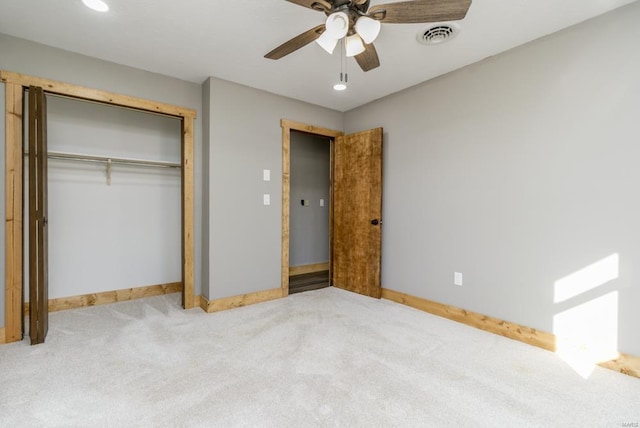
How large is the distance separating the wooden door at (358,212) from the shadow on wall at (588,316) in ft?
5.84

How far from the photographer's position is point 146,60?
9.30 ft

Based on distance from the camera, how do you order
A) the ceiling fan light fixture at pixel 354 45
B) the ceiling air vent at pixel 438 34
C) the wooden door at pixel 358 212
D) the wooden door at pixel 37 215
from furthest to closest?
the wooden door at pixel 358 212 < the wooden door at pixel 37 215 < the ceiling air vent at pixel 438 34 < the ceiling fan light fixture at pixel 354 45

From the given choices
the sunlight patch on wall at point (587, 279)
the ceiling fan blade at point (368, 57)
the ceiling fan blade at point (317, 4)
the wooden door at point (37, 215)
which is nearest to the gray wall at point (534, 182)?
the sunlight patch on wall at point (587, 279)

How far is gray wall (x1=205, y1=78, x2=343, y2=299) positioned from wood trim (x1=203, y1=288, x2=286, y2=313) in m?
0.06

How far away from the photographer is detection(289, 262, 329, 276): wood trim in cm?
501

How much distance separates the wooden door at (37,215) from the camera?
2.36 meters

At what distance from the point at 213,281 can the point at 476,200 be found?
279 centimetres

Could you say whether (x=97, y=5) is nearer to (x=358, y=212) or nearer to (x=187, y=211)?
(x=187, y=211)

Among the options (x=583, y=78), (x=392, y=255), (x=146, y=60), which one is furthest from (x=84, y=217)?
(x=583, y=78)

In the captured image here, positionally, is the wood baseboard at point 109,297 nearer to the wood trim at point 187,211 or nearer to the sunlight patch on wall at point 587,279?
the wood trim at point 187,211

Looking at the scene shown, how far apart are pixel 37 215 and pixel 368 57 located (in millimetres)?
2867

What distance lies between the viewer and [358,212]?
3.91 metres

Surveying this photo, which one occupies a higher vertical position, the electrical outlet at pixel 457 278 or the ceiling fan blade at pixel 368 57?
the ceiling fan blade at pixel 368 57

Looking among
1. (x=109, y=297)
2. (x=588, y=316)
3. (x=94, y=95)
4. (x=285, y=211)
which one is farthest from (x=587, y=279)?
(x=109, y=297)
